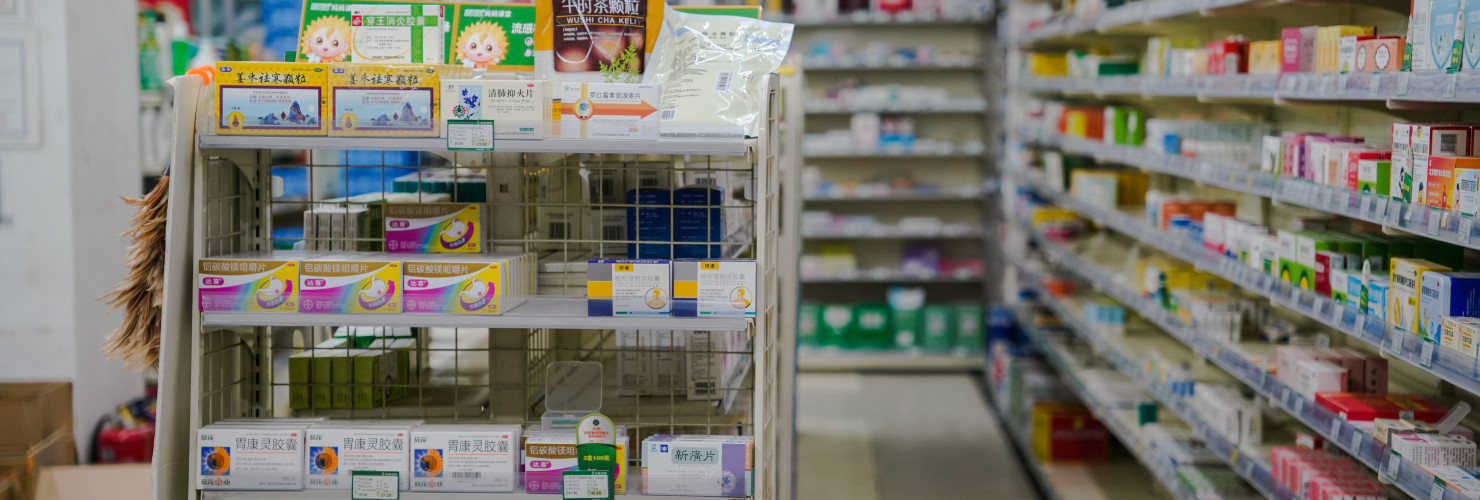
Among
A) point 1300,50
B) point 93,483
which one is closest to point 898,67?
point 1300,50

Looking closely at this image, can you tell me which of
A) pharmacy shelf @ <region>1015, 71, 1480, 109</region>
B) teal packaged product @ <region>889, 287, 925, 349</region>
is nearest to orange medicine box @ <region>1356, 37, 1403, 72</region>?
pharmacy shelf @ <region>1015, 71, 1480, 109</region>

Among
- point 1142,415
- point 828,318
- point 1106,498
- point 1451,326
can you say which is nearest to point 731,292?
point 1451,326

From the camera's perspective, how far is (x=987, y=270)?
8016 millimetres

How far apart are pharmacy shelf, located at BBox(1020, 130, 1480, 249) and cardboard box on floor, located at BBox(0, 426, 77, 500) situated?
143 inches

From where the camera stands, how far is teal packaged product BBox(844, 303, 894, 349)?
26.2ft

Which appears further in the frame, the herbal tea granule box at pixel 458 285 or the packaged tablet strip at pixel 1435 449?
the herbal tea granule box at pixel 458 285

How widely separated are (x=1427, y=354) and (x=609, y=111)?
1665 mm

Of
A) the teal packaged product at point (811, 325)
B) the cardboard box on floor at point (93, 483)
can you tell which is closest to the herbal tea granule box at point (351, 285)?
the cardboard box on floor at point (93, 483)

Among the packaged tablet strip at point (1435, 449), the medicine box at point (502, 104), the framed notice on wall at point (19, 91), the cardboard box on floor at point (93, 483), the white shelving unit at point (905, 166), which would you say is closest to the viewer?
the packaged tablet strip at point (1435, 449)

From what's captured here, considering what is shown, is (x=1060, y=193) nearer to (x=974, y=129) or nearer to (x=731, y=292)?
(x=974, y=129)

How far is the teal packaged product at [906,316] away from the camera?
7.93 metres

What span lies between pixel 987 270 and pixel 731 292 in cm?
566

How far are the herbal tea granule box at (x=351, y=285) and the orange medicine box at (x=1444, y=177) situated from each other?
206 cm

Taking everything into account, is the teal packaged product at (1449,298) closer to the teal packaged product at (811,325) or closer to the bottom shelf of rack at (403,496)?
the bottom shelf of rack at (403,496)
